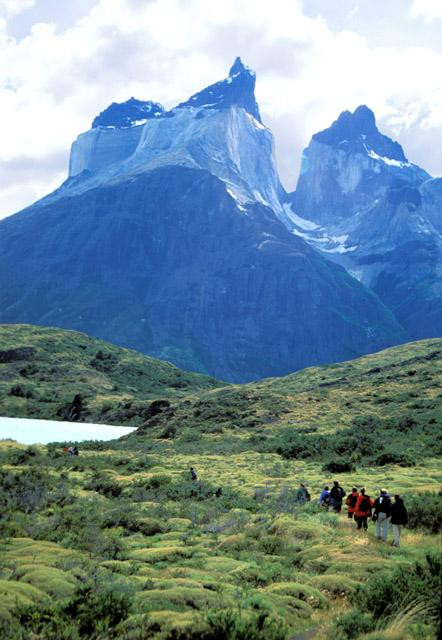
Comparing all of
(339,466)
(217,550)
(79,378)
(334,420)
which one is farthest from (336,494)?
(79,378)

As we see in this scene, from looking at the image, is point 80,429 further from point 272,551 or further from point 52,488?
point 272,551

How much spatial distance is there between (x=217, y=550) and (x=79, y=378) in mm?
118084

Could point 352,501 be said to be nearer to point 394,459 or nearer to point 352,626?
point 352,626

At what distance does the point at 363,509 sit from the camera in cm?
2286

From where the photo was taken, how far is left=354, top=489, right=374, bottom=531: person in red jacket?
74.7ft

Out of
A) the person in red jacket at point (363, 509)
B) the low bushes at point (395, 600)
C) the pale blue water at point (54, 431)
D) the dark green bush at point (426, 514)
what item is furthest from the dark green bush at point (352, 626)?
the pale blue water at point (54, 431)

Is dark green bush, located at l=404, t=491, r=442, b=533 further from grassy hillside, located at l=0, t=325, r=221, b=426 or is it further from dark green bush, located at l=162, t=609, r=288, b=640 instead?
grassy hillside, located at l=0, t=325, r=221, b=426

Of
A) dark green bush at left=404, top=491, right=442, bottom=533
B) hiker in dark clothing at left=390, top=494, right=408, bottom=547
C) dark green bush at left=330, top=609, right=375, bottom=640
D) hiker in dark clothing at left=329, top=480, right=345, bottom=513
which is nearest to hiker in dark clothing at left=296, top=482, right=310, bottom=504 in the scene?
hiker in dark clothing at left=329, top=480, right=345, bottom=513

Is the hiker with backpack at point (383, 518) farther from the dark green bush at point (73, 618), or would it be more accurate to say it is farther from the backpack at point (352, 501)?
the dark green bush at point (73, 618)

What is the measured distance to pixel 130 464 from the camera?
41.8 meters

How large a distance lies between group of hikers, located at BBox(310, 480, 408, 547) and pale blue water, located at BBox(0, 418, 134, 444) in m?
52.1

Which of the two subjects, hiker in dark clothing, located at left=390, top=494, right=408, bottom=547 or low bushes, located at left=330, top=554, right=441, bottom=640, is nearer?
low bushes, located at left=330, top=554, right=441, bottom=640

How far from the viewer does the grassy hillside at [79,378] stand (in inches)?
4166

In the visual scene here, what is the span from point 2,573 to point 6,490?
1176 cm
